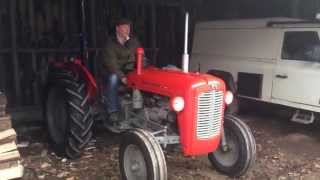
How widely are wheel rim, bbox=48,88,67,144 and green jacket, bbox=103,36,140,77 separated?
41.5 inches

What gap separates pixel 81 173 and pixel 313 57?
3.95 metres

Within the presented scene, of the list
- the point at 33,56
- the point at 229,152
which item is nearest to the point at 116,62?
the point at 229,152

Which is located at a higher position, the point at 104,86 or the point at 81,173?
the point at 104,86

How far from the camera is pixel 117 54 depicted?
5.57 meters

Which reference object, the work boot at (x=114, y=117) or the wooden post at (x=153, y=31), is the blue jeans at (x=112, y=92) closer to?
the work boot at (x=114, y=117)

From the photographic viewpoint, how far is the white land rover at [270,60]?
6.89 meters

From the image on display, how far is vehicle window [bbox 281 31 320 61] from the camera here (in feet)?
22.5

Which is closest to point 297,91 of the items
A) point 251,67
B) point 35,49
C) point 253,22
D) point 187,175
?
point 251,67

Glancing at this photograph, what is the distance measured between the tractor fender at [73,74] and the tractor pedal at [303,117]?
132 inches

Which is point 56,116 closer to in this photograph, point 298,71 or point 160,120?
point 160,120

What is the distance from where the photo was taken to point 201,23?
8.98m

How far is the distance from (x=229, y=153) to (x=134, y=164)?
1.20 m

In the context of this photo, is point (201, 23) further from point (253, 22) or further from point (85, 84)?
point (85, 84)

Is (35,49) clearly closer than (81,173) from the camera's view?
No
